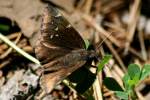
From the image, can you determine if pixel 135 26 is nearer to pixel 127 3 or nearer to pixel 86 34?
pixel 127 3

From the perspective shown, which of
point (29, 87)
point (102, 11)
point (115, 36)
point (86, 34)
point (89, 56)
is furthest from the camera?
point (102, 11)

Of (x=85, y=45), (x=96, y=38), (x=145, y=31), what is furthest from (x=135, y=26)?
(x=85, y=45)

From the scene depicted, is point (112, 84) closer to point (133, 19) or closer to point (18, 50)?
point (18, 50)

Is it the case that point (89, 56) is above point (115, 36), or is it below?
above

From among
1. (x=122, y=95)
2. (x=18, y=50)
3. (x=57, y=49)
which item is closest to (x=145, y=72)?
(x=122, y=95)

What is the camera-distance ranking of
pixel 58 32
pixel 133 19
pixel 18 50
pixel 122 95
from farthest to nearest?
pixel 133 19, pixel 18 50, pixel 58 32, pixel 122 95

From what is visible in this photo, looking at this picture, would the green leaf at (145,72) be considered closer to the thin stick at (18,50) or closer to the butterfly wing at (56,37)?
the butterfly wing at (56,37)

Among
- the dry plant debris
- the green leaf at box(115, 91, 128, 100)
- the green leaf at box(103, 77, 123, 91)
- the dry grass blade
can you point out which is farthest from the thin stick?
the dry grass blade

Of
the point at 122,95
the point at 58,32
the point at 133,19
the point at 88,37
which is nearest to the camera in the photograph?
the point at 122,95
